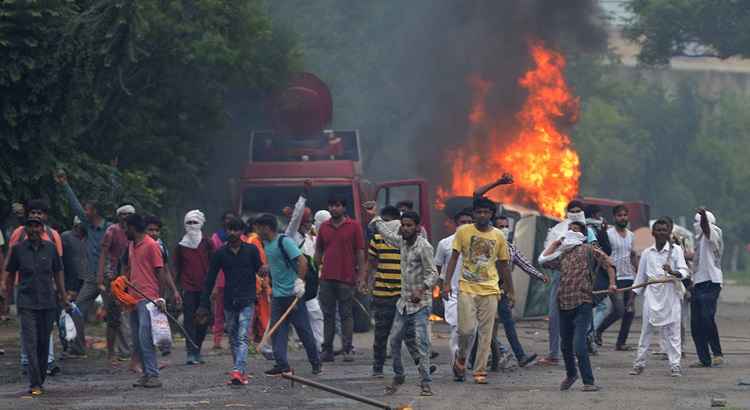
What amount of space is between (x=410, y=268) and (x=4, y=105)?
23.1ft

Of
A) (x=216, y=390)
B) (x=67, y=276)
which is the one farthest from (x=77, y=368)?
(x=216, y=390)

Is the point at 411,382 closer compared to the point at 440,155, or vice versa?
the point at 411,382

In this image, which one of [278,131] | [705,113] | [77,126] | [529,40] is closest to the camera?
[77,126]

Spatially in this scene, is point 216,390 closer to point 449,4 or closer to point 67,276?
point 67,276

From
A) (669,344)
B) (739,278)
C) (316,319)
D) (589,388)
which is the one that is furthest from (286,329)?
(739,278)

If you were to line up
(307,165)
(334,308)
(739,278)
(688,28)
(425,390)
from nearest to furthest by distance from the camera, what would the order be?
(425,390) → (334,308) → (307,165) → (688,28) → (739,278)

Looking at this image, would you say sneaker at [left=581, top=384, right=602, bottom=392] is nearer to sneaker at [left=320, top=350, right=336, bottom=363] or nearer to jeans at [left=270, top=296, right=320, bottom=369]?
jeans at [left=270, top=296, right=320, bottom=369]

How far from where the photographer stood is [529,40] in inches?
1335

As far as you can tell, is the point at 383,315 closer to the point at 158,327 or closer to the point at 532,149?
the point at 158,327

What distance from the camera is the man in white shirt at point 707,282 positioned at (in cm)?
1462

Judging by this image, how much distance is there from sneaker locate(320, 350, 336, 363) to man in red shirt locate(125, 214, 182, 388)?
2661 mm

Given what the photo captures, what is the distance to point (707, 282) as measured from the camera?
1473 cm

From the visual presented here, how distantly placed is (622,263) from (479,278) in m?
4.65

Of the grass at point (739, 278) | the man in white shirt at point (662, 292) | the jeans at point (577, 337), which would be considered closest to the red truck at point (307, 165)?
the man in white shirt at point (662, 292)
